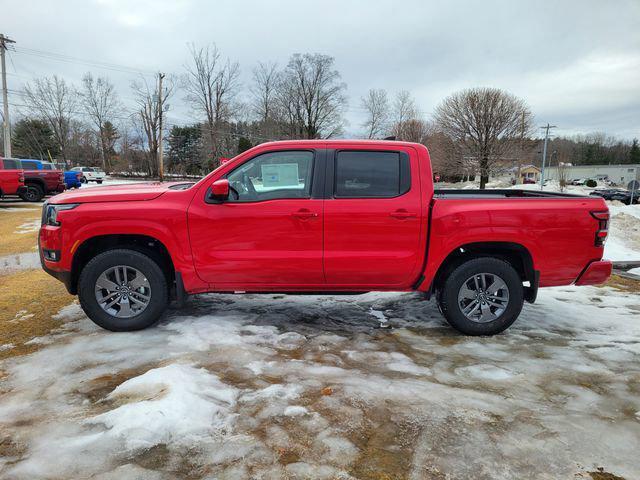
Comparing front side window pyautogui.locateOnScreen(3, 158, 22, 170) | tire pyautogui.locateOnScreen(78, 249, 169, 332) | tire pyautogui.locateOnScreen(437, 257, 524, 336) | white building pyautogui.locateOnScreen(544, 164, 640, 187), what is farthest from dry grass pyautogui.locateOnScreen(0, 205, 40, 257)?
white building pyautogui.locateOnScreen(544, 164, 640, 187)

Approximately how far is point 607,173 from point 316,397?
109169mm

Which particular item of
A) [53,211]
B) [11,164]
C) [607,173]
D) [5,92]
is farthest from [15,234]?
[607,173]

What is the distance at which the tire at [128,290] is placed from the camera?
396 centimetres

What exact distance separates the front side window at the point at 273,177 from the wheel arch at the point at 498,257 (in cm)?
159

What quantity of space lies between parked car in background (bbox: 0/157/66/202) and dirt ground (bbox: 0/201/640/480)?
16.2 meters

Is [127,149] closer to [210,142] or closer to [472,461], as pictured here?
[210,142]

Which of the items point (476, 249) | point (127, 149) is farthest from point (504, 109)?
point (127, 149)

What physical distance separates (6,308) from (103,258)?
6.40ft

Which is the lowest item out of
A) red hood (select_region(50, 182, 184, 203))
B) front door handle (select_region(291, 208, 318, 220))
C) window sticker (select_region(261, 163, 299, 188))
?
front door handle (select_region(291, 208, 318, 220))

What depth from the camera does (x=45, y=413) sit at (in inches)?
106

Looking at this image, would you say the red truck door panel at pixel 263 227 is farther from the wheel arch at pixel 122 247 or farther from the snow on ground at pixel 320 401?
the snow on ground at pixel 320 401

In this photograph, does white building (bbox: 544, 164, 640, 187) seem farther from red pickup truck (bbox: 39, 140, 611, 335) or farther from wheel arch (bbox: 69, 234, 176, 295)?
wheel arch (bbox: 69, 234, 176, 295)

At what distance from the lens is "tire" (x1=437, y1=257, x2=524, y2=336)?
4.07 m

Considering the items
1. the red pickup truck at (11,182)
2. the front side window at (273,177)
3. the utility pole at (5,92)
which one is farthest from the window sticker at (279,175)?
the utility pole at (5,92)
